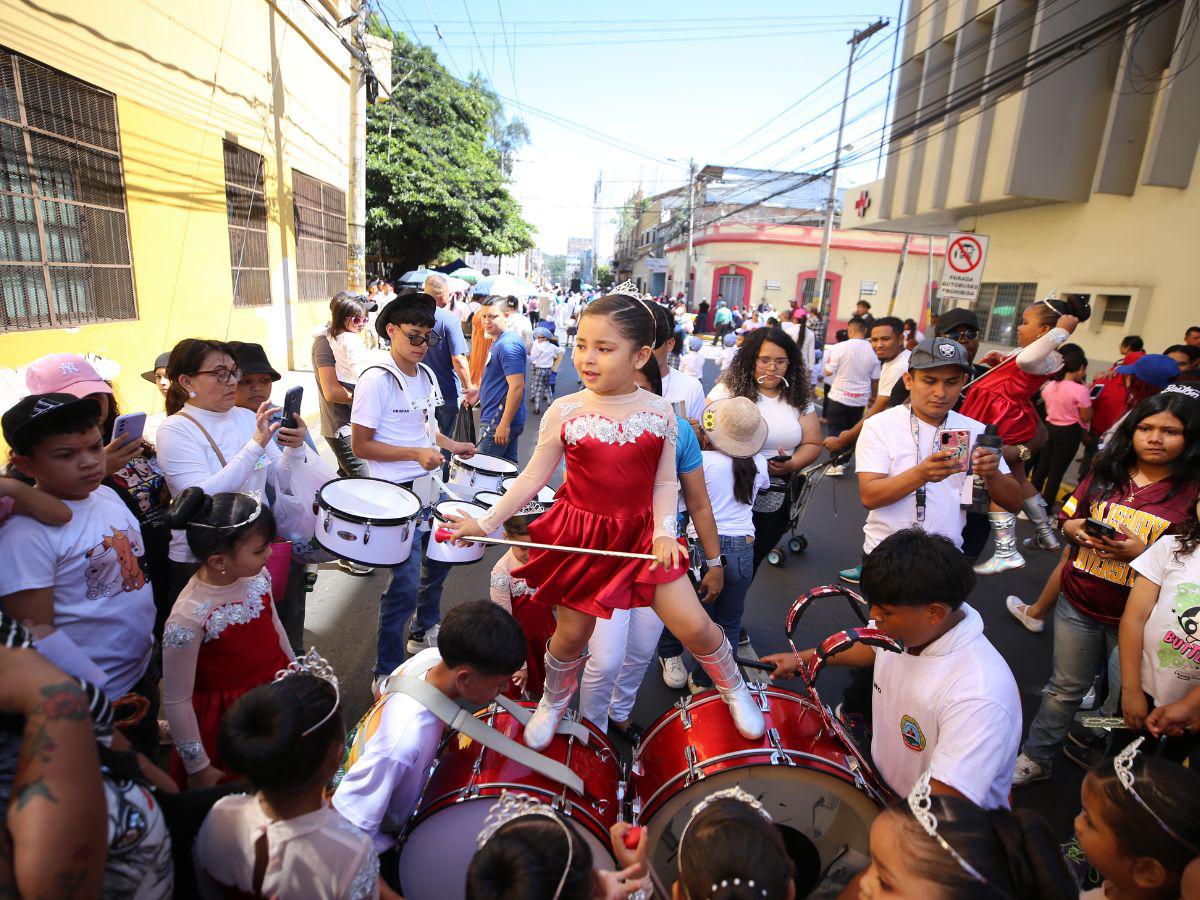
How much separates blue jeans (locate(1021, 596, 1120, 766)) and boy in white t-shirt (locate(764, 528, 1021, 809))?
131 centimetres

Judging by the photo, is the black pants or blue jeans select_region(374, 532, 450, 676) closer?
blue jeans select_region(374, 532, 450, 676)

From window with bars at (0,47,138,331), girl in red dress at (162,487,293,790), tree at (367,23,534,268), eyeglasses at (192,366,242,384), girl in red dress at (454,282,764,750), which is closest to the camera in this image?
girl in red dress at (162,487,293,790)

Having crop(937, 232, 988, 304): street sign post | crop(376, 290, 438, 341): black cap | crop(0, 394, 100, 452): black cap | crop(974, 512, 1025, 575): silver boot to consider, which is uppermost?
crop(937, 232, 988, 304): street sign post

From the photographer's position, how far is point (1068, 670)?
2.98 metres

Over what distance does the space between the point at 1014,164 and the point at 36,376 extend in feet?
42.9

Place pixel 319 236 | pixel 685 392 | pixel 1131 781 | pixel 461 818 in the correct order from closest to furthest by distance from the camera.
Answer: pixel 1131 781
pixel 461 818
pixel 685 392
pixel 319 236

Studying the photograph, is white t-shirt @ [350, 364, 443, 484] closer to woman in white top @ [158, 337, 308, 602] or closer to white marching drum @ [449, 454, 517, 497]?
white marching drum @ [449, 454, 517, 497]

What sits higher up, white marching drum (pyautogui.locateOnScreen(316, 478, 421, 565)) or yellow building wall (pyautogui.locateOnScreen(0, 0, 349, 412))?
yellow building wall (pyautogui.locateOnScreen(0, 0, 349, 412))

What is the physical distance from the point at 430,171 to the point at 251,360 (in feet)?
68.8

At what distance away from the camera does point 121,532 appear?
2.26 m

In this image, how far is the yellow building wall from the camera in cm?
643

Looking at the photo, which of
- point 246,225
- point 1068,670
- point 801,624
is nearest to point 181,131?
point 246,225

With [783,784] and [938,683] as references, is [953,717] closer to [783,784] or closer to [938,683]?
[938,683]

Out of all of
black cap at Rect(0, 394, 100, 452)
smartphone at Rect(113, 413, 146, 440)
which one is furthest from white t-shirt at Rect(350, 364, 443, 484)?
black cap at Rect(0, 394, 100, 452)
